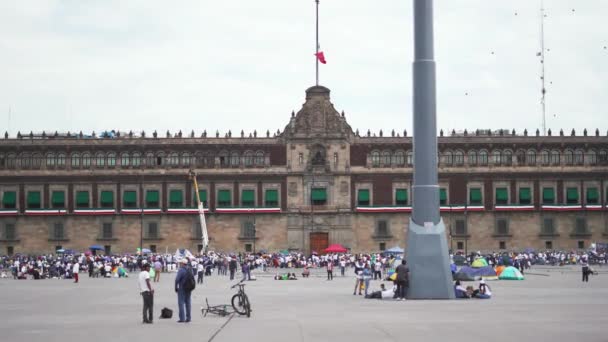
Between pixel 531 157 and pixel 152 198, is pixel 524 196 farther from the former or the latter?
pixel 152 198

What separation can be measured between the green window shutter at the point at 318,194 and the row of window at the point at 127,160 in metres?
5.37

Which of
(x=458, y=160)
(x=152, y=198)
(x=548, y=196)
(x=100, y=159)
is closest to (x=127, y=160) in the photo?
(x=100, y=159)

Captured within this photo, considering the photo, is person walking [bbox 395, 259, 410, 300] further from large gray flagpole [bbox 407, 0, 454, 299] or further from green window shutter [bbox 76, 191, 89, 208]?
green window shutter [bbox 76, 191, 89, 208]

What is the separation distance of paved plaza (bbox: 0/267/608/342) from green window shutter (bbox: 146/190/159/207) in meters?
47.8

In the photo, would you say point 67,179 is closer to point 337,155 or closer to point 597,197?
point 337,155

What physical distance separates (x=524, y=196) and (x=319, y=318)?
214ft

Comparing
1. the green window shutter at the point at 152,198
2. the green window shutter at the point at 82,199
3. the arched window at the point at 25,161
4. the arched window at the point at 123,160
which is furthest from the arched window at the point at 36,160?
the green window shutter at the point at 152,198

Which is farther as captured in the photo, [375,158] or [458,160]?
[458,160]

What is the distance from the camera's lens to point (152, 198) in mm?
87250

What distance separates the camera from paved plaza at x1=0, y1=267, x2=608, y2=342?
69.4 ft

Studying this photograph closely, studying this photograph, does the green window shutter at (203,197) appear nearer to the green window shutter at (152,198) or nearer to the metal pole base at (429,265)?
the green window shutter at (152,198)

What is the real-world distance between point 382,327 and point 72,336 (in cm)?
723

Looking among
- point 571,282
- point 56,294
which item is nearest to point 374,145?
point 571,282

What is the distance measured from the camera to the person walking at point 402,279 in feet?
108
